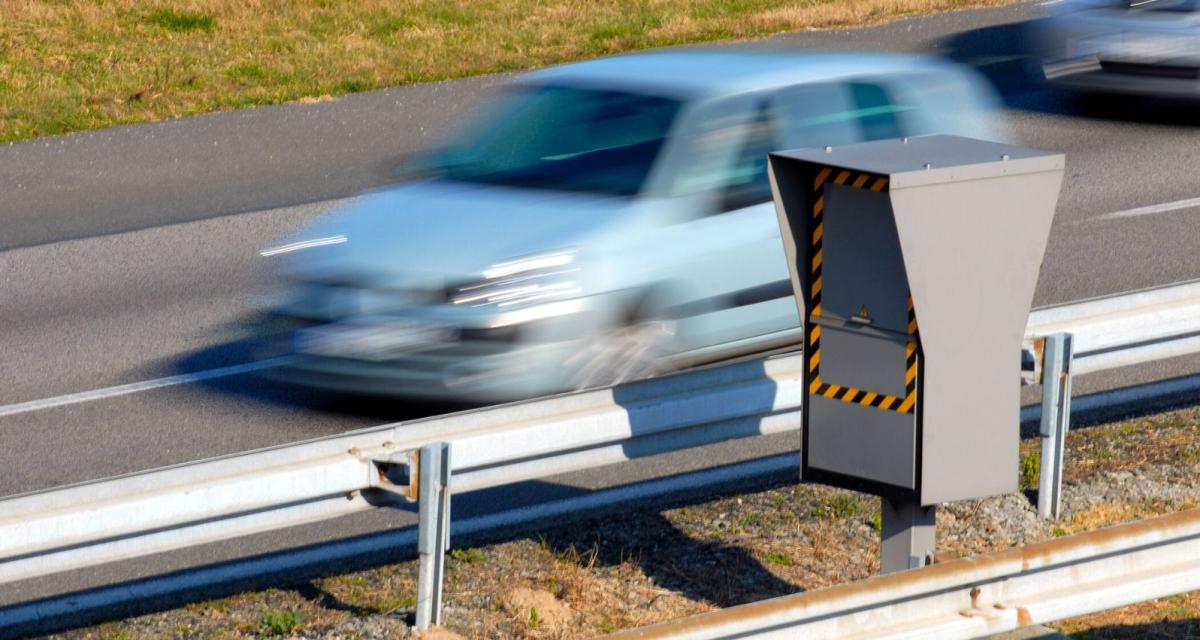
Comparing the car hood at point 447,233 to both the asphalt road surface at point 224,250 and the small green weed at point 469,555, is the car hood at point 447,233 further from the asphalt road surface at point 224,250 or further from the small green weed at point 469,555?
the small green weed at point 469,555

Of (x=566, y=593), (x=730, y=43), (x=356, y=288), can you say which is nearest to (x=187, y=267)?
(x=356, y=288)

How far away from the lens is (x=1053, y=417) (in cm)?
638

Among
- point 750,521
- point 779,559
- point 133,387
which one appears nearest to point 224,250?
point 133,387

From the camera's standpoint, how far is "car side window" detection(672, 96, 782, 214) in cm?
795

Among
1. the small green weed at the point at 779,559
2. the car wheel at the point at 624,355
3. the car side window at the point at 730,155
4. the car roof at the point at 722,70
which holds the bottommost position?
the small green weed at the point at 779,559

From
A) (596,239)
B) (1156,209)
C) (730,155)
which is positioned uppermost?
(730,155)

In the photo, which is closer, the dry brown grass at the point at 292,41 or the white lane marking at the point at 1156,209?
the white lane marking at the point at 1156,209

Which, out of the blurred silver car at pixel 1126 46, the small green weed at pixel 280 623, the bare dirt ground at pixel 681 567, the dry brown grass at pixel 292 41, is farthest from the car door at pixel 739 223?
the dry brown grass at pixel 292 41

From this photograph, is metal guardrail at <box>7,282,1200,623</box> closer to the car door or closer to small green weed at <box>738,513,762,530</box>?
small green weed at <box>738,513,762,530</box>

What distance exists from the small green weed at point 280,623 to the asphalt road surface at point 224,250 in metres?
0.91

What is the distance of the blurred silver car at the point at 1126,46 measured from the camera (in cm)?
1366

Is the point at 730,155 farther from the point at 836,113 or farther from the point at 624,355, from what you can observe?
the point at 624,355

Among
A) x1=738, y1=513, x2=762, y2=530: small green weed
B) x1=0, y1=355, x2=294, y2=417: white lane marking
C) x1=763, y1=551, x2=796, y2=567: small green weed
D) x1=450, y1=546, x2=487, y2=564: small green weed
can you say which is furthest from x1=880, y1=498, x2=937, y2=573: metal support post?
x1=0, y1=355, x2=294, y2=417: white lane marking

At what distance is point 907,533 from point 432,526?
1475 millimetres
